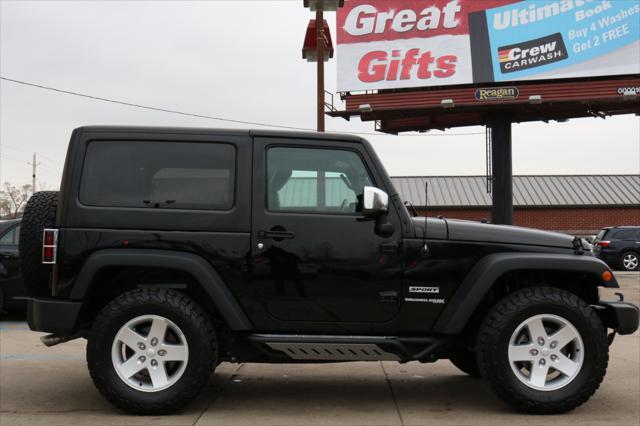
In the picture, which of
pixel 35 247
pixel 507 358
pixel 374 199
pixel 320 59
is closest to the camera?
pixel 374 199

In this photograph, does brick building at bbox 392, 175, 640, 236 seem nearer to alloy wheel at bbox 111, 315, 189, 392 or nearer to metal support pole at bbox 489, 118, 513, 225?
metal support pole at bbox 489, 118, 513, 225

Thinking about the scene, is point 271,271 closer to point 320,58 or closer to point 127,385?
point 127,385

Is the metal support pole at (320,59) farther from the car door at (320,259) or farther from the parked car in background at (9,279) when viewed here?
the car door at (320,259)

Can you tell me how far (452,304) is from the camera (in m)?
4.98

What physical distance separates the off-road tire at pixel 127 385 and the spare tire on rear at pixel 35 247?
1.82ft

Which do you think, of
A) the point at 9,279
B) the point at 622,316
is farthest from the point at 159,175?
the point at 9,279

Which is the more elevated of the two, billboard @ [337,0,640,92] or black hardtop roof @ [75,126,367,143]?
billboard @ [337,0,640,92]

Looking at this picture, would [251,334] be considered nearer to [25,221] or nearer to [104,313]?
[104,313]

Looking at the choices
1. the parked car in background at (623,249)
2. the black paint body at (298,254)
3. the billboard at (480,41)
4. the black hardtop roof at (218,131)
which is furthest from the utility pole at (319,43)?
the billboard at (480,41)

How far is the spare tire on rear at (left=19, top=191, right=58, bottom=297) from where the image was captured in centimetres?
502

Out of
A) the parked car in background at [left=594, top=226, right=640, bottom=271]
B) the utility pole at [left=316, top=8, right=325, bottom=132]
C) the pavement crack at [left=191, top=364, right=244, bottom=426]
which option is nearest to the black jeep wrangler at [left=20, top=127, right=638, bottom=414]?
the pavement crack at [left=191, top=364, right=244, bottom=426]

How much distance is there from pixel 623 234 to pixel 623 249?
0.55 m

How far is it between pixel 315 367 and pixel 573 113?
1050 inches

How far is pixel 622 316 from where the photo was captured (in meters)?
5.13
